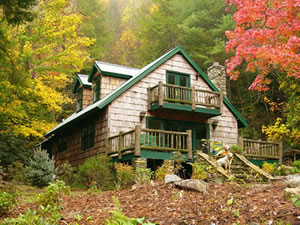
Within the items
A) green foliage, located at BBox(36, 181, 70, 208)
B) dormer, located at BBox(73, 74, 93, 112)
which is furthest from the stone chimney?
green foliage, located at BBox(36, 181, 70, 208)

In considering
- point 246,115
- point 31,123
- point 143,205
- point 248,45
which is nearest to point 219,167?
point 248,45

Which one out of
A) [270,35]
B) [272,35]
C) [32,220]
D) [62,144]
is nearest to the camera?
[32,220]

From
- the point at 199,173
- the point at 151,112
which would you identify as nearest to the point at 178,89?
the point at 151,112

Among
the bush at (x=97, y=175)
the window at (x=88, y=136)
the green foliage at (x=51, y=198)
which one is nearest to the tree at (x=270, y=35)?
the bush at (x=97, y=175)

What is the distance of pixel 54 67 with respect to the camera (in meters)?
21.8

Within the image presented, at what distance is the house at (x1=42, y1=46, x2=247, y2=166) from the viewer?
1702cm

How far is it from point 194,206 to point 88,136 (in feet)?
46.0

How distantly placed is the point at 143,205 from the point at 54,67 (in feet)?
53.6

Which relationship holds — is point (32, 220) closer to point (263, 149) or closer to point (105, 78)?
point (105, 78)

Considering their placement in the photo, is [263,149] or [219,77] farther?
[219,77]

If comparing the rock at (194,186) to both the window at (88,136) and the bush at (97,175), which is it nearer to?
the bush at (97,175)

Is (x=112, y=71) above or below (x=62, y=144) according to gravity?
above

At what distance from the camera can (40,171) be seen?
46.3ft

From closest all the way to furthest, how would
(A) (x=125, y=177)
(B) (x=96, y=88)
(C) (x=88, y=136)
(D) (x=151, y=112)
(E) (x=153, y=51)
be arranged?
(A) (x=125, y=177)
(D) (x=151, y=112)
(C) (x=88, y=136)
(B) (x=96, y=88)
(E) (x=153, y=51)
